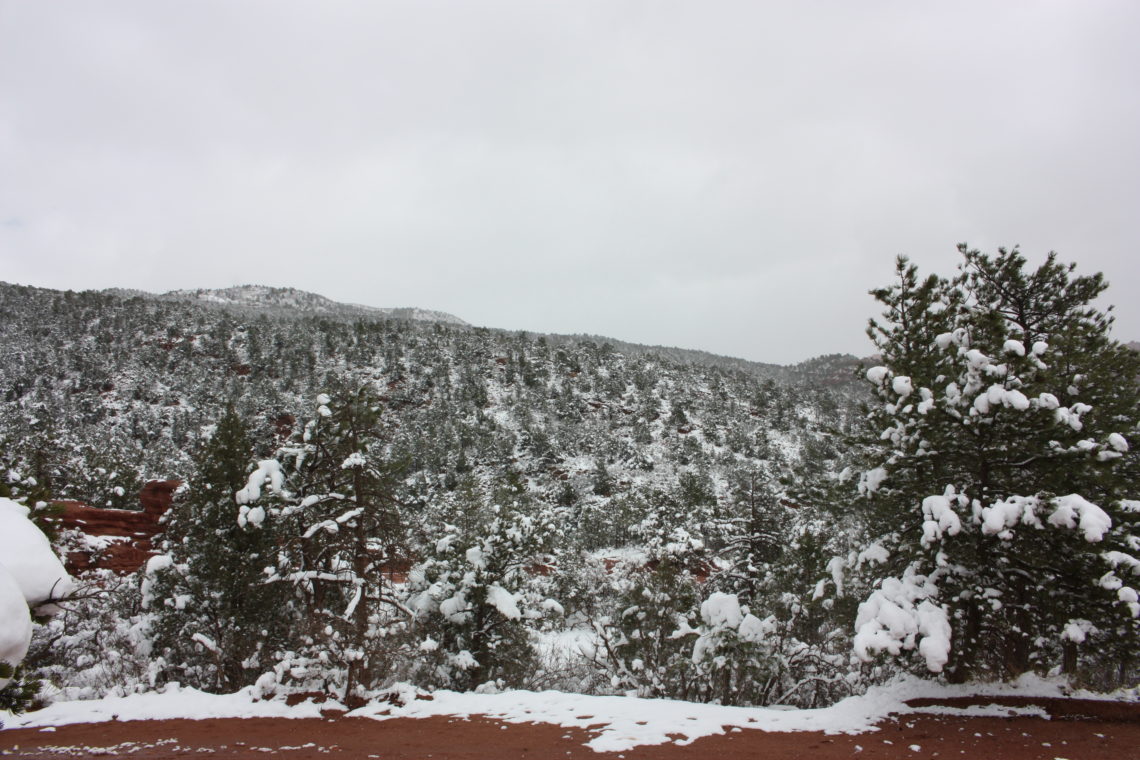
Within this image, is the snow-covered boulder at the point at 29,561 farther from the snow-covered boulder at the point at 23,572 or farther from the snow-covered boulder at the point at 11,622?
the snow-covered boulder at the point at 11,622

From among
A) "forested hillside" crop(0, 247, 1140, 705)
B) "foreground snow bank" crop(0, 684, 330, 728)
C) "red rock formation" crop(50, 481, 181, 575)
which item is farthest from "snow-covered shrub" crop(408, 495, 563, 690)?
"red rock formation" crop(50, 481, 181, 575)

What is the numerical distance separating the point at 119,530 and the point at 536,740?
33253 mm

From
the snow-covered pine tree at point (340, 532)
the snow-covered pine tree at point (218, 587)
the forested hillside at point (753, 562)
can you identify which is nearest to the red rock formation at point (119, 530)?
the forested hillside at point (753, 562)

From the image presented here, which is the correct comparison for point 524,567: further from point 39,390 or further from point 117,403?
point 39,390

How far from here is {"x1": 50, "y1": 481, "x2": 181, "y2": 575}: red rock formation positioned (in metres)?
26.3

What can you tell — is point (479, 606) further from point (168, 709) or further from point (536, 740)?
point (536, 740)

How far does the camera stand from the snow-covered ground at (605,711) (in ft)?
24.5

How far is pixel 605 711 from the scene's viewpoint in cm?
857

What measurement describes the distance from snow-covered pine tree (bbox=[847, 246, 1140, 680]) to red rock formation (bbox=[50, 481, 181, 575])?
102ft

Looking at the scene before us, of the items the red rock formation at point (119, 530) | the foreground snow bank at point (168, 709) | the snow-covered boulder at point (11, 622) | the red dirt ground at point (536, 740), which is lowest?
the red rock formation at point (119, 530)

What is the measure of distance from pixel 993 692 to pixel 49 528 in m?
12.8

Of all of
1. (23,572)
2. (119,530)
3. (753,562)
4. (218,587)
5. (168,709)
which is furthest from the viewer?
(119,530)

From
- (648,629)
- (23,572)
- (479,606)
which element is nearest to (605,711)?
(479,606)

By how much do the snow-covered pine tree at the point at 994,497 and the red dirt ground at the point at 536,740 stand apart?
918mm
